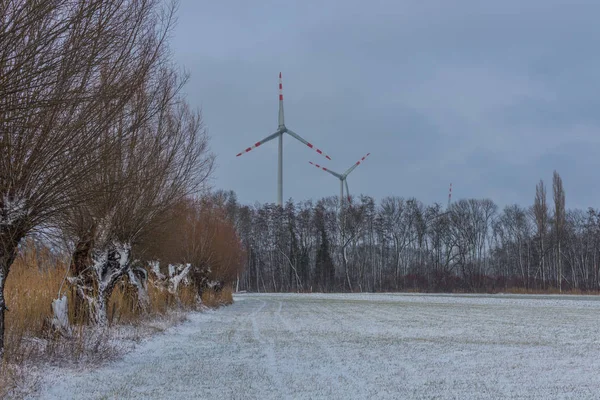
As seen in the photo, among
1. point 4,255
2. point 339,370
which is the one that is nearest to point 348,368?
point 339,370

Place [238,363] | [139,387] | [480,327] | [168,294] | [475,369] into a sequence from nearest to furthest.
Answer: [139,387] → [475,369] → [238,363] → [480,327] → [168,294]

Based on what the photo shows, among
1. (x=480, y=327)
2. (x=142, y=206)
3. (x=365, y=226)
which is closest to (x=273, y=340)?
(x=142, y=206)

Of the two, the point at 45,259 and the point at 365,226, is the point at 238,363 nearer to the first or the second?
the point at 45,259

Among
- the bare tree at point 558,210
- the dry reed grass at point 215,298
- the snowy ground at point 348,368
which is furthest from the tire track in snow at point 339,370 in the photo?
the bare tree at point 558,210

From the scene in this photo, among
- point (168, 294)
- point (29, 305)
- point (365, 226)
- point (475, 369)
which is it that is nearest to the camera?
point (475, 369)

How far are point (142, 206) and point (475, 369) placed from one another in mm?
8295

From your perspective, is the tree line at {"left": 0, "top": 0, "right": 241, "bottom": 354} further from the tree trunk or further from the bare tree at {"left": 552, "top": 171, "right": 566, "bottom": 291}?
the bare tree at {"left": 552, "top": 171, "right": 566, "bottom": 291}

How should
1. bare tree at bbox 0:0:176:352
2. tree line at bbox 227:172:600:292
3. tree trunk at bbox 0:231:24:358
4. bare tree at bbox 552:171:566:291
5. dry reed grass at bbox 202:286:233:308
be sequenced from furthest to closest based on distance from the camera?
tree line at bbox 227:172:600:292, bare tree at bbox 552:171:566:291, dry reed grass at bbox 202:286:233:308, tree trunk at bbox 0:231:24:358, bare tree at bbox 0:0:176:352

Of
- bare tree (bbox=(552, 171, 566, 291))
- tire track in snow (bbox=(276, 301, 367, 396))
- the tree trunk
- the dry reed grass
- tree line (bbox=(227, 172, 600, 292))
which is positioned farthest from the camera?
tree line (bbox=(227, 172, 600, 292))

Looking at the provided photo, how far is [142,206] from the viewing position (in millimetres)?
13070

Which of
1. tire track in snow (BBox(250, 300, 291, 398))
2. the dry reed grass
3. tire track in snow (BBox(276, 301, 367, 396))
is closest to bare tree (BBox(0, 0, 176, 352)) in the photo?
tire track in snow (BBox(250, 300, 291, 398))

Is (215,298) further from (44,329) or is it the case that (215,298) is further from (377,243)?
(377,243)

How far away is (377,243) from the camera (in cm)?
8562

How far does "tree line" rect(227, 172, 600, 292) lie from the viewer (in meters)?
78.5
